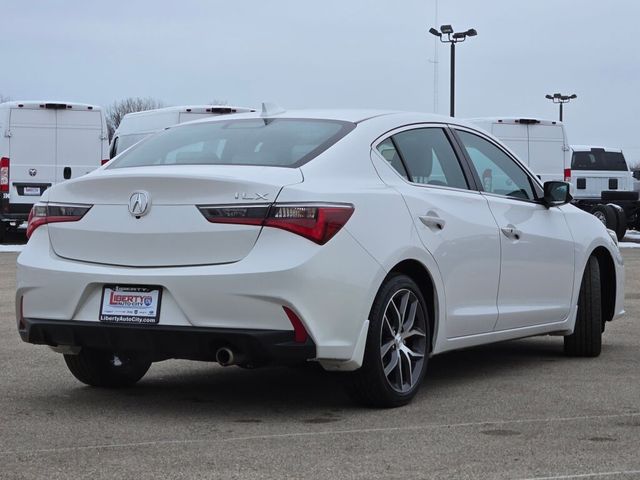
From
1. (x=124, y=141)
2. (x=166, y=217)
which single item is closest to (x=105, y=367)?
(x=166, y=217)

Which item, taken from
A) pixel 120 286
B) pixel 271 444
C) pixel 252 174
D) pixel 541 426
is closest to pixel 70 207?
pixel 120 286

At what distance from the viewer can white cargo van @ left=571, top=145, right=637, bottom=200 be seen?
1137 inches

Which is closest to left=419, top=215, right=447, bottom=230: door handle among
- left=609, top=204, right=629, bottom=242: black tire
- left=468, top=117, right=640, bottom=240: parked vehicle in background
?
left=468, top=117, right=640, bottom=240: parked vehicle in background

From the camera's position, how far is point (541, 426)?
582 centimetres

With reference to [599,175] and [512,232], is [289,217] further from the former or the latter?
[599,175]

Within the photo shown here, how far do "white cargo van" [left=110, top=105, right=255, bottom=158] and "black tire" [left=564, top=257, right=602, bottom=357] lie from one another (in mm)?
13214

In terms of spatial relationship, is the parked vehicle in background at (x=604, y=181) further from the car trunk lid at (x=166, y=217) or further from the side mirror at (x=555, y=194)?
the car trunk lid at (x=166, y=217)

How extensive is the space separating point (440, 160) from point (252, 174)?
61.8 inches

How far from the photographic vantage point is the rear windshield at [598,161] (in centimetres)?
2920

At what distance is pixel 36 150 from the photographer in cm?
2322

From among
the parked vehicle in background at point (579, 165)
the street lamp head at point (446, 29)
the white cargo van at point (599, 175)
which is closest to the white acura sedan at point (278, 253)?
the parked vehicle in background at point (579, 165)

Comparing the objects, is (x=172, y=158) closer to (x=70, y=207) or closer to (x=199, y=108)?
(x=70, y=207)

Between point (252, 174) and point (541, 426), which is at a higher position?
point (252, 174)

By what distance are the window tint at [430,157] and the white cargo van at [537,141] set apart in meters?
16.9
